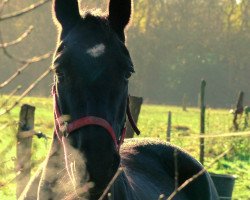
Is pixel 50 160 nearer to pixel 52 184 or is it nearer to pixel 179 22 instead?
pixel 52 184

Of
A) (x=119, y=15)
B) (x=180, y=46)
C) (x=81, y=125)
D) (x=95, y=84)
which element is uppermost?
(x=180, y=46)

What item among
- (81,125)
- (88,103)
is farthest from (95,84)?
(81,125)

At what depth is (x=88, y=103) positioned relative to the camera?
293 cm

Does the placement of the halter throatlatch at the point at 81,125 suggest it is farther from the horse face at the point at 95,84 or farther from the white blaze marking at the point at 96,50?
the white blaze marking at the point at 96,50

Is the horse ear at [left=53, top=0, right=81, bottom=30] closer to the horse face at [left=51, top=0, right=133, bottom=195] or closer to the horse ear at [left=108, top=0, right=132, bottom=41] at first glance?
the horse face at [left=51, top=0, right=133, bottom=195]

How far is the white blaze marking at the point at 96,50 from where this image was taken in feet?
9.86

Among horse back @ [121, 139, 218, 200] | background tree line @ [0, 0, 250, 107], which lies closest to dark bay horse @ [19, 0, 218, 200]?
horse back @ [121, 139, 218, 200]

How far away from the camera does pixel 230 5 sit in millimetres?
53219

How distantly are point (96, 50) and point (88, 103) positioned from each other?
0.28m

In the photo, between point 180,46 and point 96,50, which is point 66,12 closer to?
point 96,50

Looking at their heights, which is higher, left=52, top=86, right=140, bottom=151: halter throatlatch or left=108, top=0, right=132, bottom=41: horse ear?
left=108, top=0, right=132, bottom=41: horse ear

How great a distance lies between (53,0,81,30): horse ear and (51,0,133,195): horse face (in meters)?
0.09

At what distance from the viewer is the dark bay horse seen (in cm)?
278

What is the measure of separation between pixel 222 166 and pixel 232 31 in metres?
40.7
